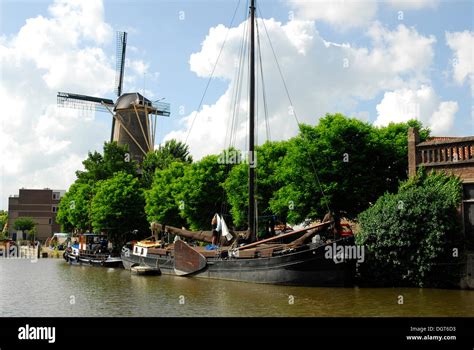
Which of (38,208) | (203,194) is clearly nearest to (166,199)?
(203,194)

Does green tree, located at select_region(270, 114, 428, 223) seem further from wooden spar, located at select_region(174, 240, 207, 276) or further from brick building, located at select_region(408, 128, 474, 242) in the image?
wooden spar, located at select_region(174, 240, 207, 276)

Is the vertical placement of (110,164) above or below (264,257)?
above

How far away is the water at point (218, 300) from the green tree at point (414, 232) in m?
1.11

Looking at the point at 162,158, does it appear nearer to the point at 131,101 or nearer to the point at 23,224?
the point at 131,101

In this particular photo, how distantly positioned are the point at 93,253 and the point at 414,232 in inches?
1386

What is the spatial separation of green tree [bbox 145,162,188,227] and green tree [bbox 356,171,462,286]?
89.3 ft

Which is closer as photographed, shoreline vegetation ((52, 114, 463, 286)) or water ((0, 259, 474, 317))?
water ((0, 259, 474, 317))

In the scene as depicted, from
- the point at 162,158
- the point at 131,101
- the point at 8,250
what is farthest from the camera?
the point at 131,101

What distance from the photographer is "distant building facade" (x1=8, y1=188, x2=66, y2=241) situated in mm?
121938

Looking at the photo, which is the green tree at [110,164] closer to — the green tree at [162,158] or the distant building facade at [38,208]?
the green tree at [162,158]

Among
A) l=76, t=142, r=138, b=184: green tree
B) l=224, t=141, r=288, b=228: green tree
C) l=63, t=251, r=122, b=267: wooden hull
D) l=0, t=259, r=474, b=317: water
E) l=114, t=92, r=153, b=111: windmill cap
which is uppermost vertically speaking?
l=114, t=92, r=153, b=111: windmill cap

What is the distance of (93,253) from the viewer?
51.8 m
